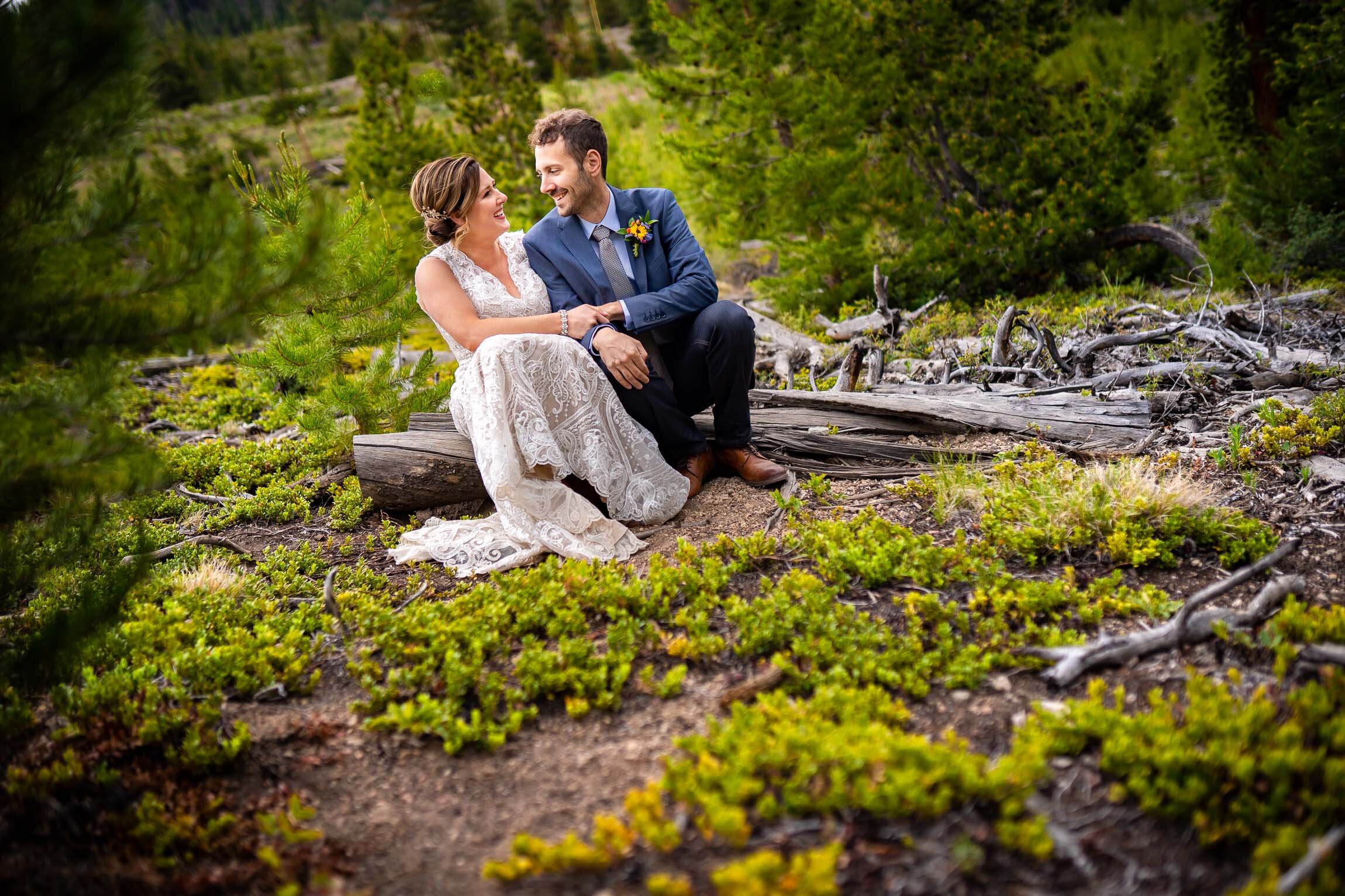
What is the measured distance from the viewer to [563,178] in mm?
4262

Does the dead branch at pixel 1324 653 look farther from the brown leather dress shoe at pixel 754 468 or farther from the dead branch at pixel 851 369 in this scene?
the dead branch at pixel 851 369

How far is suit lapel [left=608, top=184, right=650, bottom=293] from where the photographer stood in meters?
4.53

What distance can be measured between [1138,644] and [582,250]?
335 cm

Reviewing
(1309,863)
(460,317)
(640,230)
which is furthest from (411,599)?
(1309,863)

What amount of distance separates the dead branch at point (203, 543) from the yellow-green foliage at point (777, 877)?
3.62 meters

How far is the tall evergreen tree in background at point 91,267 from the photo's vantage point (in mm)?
2059

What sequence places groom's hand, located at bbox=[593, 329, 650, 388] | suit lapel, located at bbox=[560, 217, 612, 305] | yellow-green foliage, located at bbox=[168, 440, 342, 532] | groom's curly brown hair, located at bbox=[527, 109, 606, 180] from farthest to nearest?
yellow-green foliage, located at bbox=[168, 440, 342, 532], suit lapel, located at bbox=[560, 217, 612, 305], groom's curly brown hair, located at bbox=[527, 109, 606, 180], groom's hand, located at bbox=[593, 329, 650, 388]

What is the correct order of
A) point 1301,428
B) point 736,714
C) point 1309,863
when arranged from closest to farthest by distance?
point 1309,863
point 736,714
point 1301,428

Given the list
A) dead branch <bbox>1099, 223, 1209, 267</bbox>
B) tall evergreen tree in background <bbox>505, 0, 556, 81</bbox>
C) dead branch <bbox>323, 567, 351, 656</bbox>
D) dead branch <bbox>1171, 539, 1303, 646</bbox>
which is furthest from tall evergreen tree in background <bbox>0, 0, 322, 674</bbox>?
tall evergreen tree in background <bbox>505, 0, 556, 81</bbox>

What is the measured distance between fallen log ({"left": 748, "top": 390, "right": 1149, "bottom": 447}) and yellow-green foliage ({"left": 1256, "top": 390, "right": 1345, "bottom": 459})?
584 mm

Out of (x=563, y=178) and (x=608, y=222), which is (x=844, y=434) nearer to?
(x=608, y=222)

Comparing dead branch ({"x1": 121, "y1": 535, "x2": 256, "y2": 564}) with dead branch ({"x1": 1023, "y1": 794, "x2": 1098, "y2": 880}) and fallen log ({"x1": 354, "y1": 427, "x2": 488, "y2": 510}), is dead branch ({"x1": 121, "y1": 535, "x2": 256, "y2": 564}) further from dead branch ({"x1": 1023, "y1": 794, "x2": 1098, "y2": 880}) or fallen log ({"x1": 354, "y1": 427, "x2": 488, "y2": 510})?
dead branch ({"x1": 1023, "y1": 794, "x2": 1098, "y2": 880})

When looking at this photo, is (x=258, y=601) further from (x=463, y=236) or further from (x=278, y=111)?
(x=278, y=111)

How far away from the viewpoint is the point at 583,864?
6.22ft
